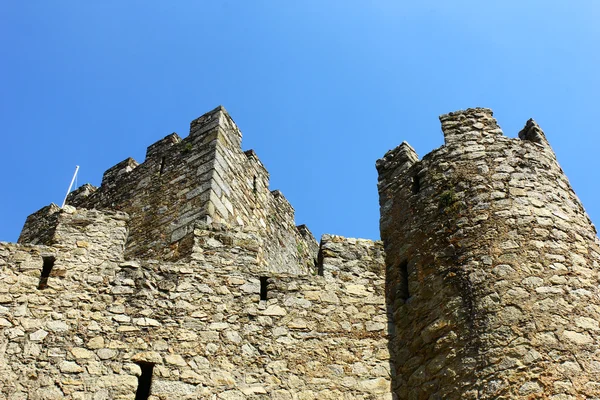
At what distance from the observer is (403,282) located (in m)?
8.09

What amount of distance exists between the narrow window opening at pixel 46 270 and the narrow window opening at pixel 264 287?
2475 millimetres

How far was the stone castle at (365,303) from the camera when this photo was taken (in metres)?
6.65

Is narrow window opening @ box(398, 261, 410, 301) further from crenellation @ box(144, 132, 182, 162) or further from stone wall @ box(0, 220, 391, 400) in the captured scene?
crenellation @ box(144, 132, 182, 162)

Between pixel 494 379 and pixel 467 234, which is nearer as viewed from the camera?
pixel 494 379

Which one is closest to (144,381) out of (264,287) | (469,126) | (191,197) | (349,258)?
(264,287)

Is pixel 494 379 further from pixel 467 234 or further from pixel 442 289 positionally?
pixel 467 234

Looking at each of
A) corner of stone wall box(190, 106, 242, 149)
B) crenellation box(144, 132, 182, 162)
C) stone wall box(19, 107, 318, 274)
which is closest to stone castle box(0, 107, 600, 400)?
stone wall box(19, 107, 318, 274)

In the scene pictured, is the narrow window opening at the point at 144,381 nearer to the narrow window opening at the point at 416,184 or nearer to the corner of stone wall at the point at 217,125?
the narrow window opening at the point at 416,184

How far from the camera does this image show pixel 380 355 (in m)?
7.61

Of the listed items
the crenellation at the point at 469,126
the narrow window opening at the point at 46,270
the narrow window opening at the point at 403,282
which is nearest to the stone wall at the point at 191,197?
Result: the narrow window opening at the point at 46,270

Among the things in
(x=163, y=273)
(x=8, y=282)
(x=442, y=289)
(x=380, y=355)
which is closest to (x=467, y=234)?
(x=442, y=289)

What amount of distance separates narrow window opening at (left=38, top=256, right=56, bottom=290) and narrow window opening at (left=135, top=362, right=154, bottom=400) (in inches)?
60.9

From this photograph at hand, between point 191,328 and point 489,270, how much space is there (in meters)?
3.34

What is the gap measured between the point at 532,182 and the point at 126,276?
5.01 metres
